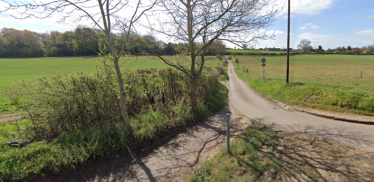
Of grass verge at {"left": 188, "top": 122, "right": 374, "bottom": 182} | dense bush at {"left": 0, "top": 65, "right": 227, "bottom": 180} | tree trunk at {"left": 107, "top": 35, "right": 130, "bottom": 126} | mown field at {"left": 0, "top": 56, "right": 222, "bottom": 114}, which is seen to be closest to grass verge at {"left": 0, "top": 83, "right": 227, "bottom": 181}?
dense bush at {"left": 0, "top": 65, "right": 227, "bottom": 180}

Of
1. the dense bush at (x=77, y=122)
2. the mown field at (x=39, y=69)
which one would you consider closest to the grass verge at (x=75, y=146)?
the dense bush at (x=77, y=122)

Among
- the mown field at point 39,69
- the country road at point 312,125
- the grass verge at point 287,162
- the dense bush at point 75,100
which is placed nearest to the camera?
the grass verge at point 287,162

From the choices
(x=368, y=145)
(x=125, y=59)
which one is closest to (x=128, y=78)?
(x=125, y=59)

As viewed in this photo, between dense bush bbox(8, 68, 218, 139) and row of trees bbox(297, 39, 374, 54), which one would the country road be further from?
row of trees bbox(297, 39, 374, 54)

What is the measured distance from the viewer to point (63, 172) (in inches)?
154

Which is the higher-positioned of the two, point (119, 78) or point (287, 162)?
point (119, 78)

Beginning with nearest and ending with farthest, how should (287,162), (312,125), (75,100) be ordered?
(287,162)
(75,100)
(312,125)

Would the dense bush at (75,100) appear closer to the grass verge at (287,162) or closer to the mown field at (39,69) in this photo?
the mown field at (39,69)

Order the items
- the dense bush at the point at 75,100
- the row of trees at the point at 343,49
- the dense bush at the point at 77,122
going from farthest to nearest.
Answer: the row of trees at the point at 343,49, the dense bush at the point at 75,100, the dense bush at the point at 77,122

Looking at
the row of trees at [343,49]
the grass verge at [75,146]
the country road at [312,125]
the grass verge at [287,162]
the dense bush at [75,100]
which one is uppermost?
the row of trees at [343,49]

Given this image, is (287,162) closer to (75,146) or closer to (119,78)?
(119,78)

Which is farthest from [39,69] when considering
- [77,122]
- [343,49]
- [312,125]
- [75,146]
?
[343,49]

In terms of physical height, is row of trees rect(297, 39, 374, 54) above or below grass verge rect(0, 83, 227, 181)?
above

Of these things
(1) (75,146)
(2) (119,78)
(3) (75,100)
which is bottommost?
(1) (75,146)
